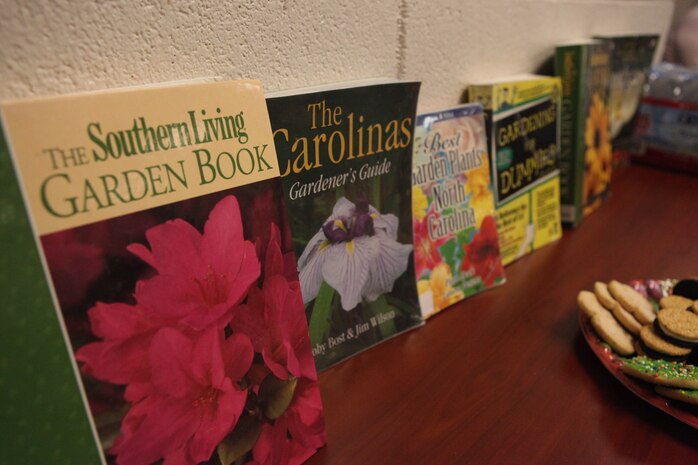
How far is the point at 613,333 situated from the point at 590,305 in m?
0.07

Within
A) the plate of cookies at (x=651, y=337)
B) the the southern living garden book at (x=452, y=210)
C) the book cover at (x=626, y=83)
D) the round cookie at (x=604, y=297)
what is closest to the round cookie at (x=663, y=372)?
the plate of cookies at (x=651, y=337)

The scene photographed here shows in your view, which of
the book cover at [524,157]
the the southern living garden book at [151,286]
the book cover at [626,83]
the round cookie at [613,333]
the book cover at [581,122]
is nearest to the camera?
the the southern living garden book at [151,286]

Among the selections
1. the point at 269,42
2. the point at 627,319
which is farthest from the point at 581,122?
the point at 269,42

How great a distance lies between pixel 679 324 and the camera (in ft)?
2.41

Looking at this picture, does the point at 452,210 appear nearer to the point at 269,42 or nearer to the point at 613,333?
the point at 613,333

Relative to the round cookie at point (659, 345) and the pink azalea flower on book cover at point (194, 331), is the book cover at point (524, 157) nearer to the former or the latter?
the round cookie at point (659, 345)

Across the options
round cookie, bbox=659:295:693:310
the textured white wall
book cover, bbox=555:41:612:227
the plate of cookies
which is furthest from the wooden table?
the textured white wall

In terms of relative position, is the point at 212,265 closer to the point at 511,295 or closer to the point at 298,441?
the point at 298,441

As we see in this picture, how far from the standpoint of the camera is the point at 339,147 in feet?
2.36

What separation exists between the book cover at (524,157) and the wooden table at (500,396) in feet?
0.36

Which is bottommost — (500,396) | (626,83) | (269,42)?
(500,396)

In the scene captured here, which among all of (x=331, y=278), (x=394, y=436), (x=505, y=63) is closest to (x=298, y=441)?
(x=394, y=436)

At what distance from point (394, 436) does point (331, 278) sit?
22 centimetres

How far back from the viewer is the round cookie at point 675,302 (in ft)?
2.67
